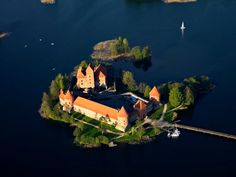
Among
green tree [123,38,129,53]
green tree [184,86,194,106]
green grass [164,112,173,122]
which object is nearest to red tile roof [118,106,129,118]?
green grass [164,112,173,122]

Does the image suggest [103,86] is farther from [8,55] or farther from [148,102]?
[8,55]

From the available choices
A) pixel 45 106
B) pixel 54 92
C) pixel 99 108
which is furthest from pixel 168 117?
pixel 54 92

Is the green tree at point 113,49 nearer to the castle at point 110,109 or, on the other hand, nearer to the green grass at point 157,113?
the castle at point 110,109

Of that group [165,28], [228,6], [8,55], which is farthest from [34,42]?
[228,6]

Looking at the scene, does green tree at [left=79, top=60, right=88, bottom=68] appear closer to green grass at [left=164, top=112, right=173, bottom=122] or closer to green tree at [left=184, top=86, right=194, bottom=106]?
green grass at [left=164, top=112, right=173, bottom=122]

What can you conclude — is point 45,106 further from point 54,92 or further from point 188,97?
point 188,97

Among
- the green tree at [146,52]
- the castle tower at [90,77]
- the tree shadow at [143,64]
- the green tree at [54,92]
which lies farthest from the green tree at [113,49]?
the green tree at [54,92]
